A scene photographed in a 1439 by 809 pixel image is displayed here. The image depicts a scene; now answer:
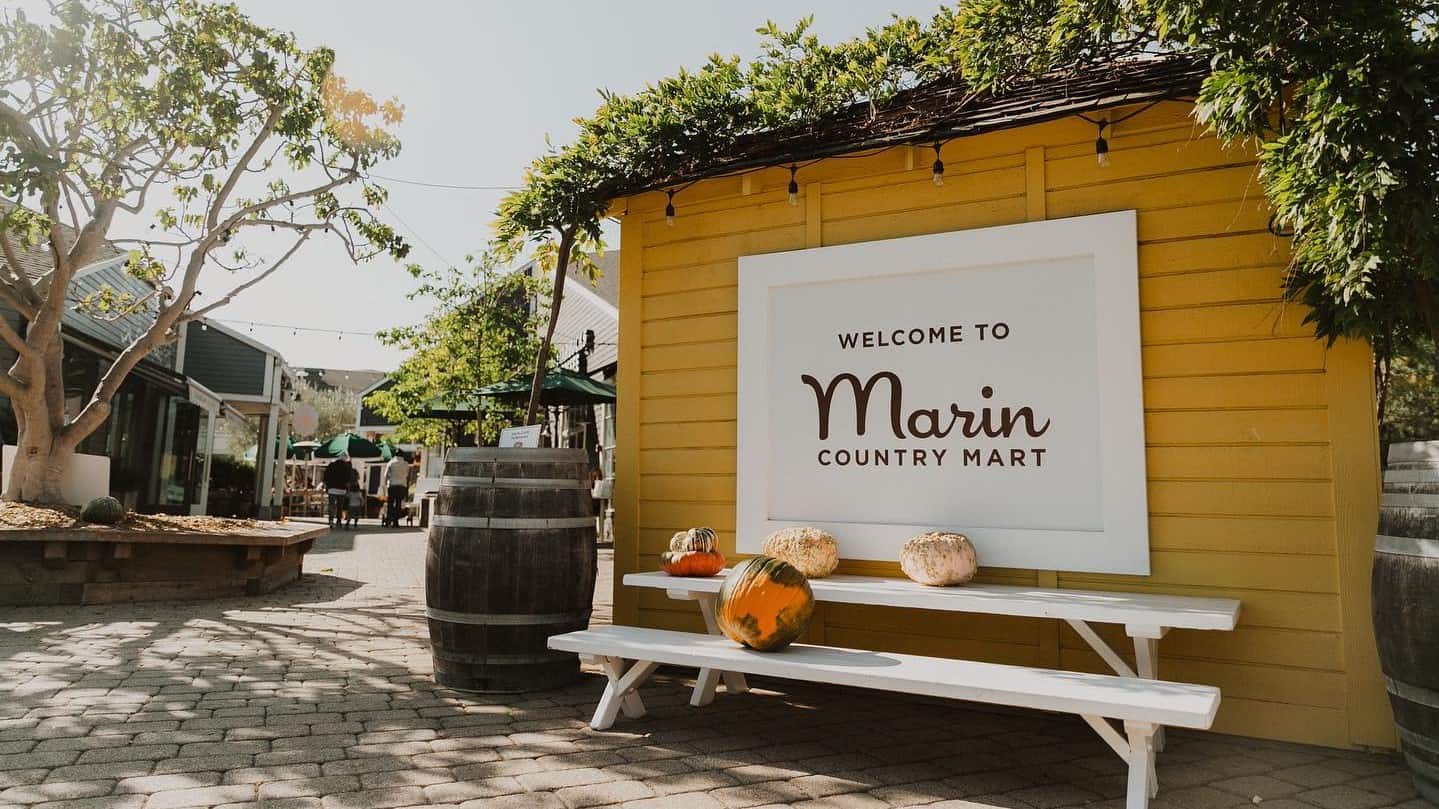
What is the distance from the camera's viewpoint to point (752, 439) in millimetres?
4078

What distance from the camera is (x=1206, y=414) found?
127 inches

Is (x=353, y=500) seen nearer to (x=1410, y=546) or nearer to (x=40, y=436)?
(x=40, y=436)

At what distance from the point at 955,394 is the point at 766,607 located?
142cm

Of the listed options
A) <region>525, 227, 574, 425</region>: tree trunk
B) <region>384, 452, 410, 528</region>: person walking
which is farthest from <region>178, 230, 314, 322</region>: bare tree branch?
<region>384, 452, 410, 528</region>: person walking

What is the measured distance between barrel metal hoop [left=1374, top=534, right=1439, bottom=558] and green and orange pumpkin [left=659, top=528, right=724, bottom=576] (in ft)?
7.77

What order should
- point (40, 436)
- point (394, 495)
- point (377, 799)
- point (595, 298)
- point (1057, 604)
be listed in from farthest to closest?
point (394, 495), point (595, 298), point (40, 436), point (1057, 604), point (377, 799)

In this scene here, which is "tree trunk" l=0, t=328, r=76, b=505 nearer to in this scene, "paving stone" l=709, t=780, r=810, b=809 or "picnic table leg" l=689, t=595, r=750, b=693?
"picnic table leg" l=689, t=595, r=750, b=693

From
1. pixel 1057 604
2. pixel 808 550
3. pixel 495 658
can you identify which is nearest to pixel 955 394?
pixel 808 550

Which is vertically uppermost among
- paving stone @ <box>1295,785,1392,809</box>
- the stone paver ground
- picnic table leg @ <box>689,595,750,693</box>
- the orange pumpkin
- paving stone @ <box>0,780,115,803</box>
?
the orange pumpkin

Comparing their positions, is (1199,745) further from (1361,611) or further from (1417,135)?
(1417,135)

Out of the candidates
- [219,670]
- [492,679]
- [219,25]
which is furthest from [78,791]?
[219,25]

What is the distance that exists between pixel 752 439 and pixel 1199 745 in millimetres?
2203

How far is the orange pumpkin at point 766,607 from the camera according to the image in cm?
284

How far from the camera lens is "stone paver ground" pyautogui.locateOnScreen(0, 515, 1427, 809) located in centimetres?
242
